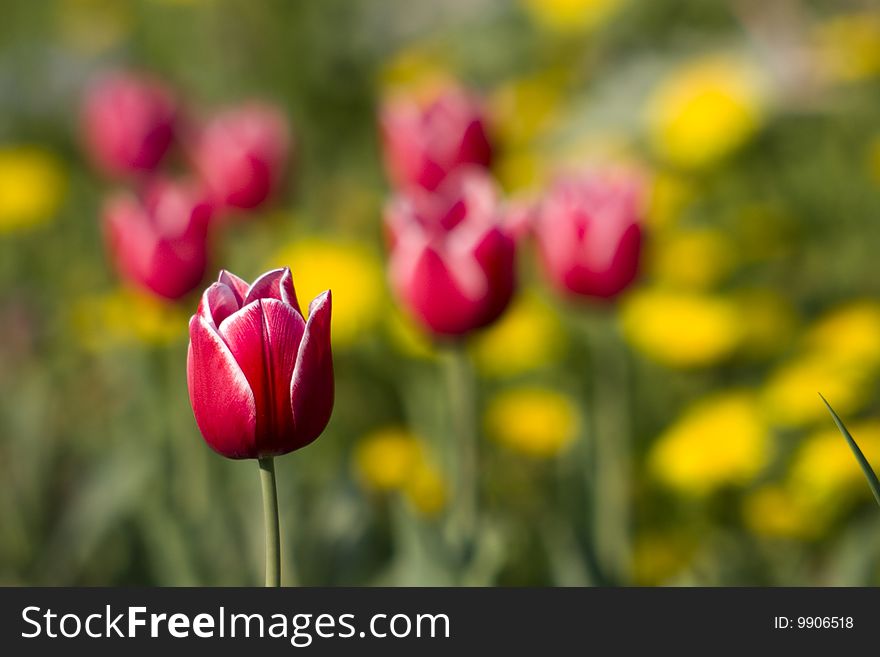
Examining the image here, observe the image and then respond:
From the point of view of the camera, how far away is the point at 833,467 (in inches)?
65.2

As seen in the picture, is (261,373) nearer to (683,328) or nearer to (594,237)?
(594,237)

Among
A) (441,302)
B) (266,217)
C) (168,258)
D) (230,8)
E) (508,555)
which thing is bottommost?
(508,555)

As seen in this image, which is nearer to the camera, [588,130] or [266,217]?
[266,217]

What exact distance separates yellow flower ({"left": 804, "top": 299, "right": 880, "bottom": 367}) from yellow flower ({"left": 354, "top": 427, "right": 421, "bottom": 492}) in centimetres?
69

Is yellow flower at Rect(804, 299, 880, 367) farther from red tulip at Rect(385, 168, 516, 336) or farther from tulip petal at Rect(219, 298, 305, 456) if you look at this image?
tulip petal at Rect(219, 298, 305, 456)

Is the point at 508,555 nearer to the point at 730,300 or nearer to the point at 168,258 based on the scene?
the point at 168,258

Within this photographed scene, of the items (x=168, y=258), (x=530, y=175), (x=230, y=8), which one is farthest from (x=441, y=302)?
(x=230, y=8)

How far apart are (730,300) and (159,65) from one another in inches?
102

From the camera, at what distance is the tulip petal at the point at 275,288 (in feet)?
2.88

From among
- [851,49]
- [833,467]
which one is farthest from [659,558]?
[851,49]

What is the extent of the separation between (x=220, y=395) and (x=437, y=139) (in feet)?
3.08

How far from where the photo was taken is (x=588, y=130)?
3.20 metres

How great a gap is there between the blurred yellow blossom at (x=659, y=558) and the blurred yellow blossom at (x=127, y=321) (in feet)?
2.53

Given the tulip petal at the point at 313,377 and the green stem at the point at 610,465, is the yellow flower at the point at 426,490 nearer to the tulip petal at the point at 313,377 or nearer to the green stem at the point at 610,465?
the green stem at the point at 610,465
